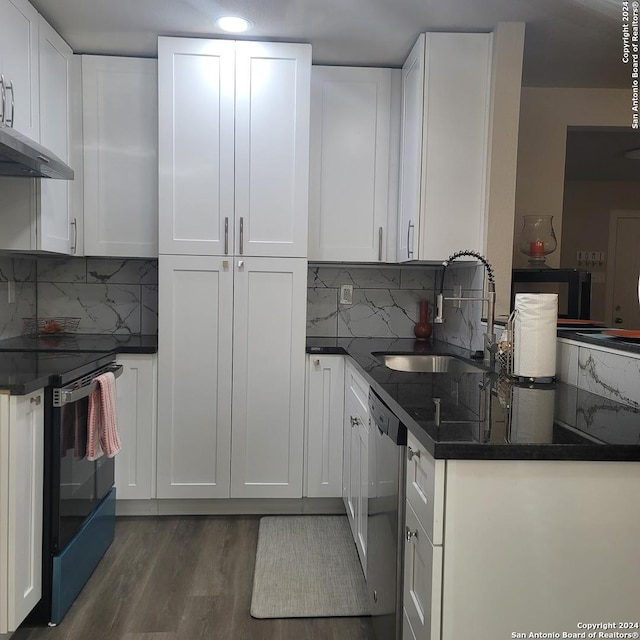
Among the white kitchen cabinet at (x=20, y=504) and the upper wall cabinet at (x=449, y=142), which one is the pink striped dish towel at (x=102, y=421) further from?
the upper wall cabinet at (x=449, y=142)

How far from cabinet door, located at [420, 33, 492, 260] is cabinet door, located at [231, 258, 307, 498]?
70cm

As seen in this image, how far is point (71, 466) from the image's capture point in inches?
87.1

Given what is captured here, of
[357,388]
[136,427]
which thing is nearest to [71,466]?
[136,427]

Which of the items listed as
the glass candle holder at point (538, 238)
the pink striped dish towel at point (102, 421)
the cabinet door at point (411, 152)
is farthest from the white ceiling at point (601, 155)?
the pink striped dish towel at point (102, 421)

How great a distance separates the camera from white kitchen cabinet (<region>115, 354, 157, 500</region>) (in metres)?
2.96

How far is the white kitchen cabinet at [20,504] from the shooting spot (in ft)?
6.05

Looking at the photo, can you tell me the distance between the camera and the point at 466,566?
49.6 inches

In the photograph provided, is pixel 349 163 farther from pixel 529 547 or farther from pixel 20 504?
pixel 529 547

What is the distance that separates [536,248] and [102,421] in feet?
7.64

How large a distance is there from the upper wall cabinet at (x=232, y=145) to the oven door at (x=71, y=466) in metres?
0.93

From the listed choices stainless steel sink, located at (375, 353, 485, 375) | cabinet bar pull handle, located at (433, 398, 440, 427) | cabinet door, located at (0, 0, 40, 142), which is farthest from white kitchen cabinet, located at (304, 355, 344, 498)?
cabinet door, located at (0, 0, 40, 142)

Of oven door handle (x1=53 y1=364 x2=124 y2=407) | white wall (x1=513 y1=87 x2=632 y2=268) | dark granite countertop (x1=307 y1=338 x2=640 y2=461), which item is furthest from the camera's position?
white wall (x1=513 y1=87 x2=632 y2=268)

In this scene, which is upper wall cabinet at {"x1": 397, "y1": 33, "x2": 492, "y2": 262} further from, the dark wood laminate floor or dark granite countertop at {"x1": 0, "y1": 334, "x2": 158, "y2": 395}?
the dark wood laminate floor

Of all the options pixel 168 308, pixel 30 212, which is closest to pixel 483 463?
pixel 168 308
